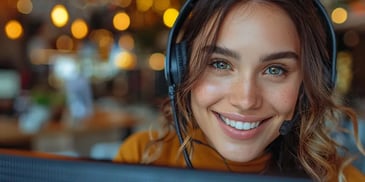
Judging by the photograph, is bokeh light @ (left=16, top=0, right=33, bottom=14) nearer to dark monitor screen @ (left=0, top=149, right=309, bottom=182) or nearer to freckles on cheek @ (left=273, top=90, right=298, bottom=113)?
freckles on cheek @ (left=273, top=90, right=298, bottom=113)

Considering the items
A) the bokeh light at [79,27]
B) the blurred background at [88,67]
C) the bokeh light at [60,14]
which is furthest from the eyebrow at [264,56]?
the bokeh light at [79,27]

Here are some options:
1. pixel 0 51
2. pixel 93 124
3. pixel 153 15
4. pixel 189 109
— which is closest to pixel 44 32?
pixel 0 51

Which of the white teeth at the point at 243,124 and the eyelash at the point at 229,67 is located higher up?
the eyelash at the point at 229,67

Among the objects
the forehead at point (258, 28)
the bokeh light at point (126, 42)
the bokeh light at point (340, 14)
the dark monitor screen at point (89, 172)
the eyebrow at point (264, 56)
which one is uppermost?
the bokeh light at point (340, 14)

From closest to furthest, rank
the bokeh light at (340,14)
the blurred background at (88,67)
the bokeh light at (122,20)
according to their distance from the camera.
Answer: the blurred background at (88,67), the bokeh light at (340,14), the bokeh light at (122,20)

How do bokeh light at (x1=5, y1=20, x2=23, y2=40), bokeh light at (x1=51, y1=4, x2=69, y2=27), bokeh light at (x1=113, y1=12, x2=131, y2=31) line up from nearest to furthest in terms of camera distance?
1. bokeh light at (x1=51, y1=4, x2=69, y2=27)
2. bokeh light at (x1=5, y1=20, x2=23, y2=40)
3. bokeh light at (x1=113, y1=12, x2=131, y2=31)

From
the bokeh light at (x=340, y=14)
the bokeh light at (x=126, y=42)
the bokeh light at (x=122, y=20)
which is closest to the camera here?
the bokeh light at (x=340, y=14)

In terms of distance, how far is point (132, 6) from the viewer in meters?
5.84

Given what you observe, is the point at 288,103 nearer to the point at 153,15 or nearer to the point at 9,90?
the point at 9,90

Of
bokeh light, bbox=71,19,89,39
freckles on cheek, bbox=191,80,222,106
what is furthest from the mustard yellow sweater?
bokeh light, bbox=71,19,89,39

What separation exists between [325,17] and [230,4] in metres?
0.18

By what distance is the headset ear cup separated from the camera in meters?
0.76

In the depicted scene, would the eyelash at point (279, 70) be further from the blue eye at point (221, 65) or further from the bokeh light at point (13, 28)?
the bokeh light at point (13, 28)

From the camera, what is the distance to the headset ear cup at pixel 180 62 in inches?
29.9
